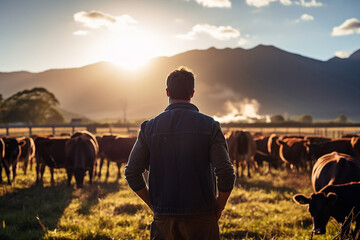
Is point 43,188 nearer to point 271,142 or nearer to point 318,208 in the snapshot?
point 318,208

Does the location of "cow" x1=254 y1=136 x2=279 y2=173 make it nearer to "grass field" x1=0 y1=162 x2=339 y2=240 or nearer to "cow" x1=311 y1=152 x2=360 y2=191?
"grass field" x1=0 y1=162 x2=339 y2=240

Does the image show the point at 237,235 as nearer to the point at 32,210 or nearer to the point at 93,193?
the point at 32,210

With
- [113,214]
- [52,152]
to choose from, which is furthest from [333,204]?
[52,152]

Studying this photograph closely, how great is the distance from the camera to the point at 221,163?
2.50 meters

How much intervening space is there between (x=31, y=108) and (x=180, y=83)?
64.7 m

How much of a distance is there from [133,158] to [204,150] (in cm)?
69

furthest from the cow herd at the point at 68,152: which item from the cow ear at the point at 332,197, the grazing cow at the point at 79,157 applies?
the cow ear at the point at 332,197

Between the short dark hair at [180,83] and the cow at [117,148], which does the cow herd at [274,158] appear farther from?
the short dark hair at [180,83]

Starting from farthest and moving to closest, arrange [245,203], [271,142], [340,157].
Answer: [271,142] < [245,203] < [340,157]

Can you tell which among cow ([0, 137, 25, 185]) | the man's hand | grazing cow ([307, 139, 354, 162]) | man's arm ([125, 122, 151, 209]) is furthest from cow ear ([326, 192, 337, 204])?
cow ([0, 137, 25, 185])

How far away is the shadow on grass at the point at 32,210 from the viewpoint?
20.4ft

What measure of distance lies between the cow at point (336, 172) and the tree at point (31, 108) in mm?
61617

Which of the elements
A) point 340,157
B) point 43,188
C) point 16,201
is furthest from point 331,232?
point 43,188

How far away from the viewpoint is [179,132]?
99.0 inches
